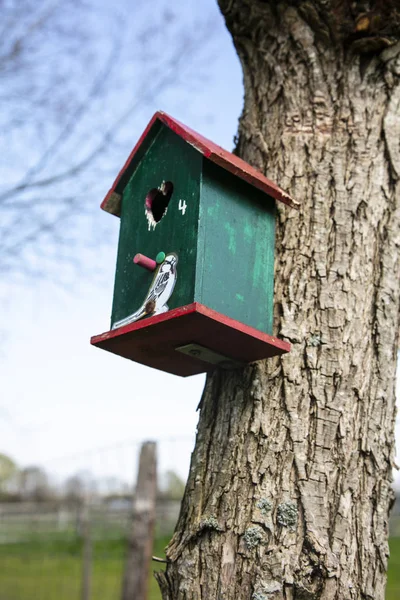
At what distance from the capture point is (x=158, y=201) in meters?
2.33

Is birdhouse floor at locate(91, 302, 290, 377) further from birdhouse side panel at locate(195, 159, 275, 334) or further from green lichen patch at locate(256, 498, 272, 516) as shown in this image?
green lichen patch at locate(256, 498, 272, 516)

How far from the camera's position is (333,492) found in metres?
1.91

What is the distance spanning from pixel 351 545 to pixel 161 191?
132 centimetres

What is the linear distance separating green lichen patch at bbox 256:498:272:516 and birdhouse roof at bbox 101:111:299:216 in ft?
3.26

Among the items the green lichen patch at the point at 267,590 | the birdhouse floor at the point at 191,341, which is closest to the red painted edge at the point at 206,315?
the birdhouse floor at the point at 191,341

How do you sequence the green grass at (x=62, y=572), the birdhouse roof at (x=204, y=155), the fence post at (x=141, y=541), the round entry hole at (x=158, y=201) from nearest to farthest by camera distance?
1. the birdhouse roof at (x=204, y=155)
2. the round entry hole at (x=158, y=201)
3. the fence post at (x=141, y=541)
4. the green grass at (x=62, y=572)

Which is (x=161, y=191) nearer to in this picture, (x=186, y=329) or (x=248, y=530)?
(x=186, y=329)

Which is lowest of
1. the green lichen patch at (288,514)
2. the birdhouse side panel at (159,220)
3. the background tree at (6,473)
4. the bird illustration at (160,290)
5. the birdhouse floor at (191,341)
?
the background tree at (6,473)

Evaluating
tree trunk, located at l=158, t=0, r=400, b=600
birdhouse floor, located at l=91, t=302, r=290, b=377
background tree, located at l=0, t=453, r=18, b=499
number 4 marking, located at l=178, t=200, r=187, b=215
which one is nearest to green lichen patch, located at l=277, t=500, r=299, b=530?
tree trunk, located at l=158, t=0, r=400, b=600

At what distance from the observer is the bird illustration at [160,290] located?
1972 millimetres

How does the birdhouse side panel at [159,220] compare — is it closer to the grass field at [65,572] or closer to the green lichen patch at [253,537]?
the green lichen patch at [253,537]

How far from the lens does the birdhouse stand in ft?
6.34

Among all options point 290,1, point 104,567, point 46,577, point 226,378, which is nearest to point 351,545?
point 226,378

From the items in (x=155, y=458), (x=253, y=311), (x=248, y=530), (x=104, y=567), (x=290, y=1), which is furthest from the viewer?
(x=104, y=567)
